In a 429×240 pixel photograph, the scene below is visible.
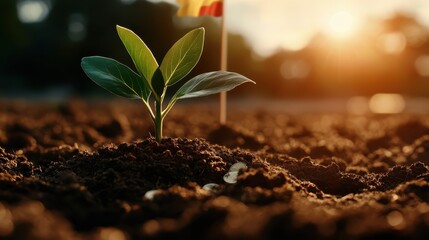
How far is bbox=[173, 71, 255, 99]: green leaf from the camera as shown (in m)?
3.66

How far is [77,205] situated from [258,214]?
83 cm

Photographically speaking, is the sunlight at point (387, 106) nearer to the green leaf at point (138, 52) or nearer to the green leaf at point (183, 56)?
the green leaf at point (183, 56)

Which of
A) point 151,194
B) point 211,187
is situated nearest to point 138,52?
point 211,187

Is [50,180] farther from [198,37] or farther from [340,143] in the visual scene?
[340,143]

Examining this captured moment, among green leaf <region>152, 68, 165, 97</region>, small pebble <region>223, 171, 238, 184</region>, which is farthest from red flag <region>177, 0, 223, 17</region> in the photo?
small pebble <region>223, 171, 238, 184</region>

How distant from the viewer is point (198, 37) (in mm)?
3832

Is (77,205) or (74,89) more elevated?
(77,205)

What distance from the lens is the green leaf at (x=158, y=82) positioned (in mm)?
3777

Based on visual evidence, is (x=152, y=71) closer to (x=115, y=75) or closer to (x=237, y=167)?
(x=115, y=75)

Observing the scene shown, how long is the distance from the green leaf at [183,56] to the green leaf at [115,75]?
18 cm

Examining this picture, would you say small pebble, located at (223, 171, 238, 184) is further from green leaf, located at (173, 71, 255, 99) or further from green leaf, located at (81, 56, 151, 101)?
green leaf, located at (81, 56, 151, 101)

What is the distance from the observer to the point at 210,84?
12.2ft

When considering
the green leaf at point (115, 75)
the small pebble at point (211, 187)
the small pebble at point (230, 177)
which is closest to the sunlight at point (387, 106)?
the green leaf at point (115, 75)

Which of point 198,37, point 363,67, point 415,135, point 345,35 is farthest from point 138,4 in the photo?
point 198,37
